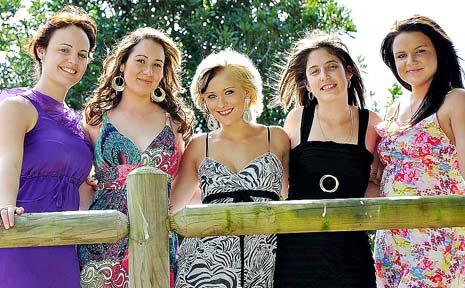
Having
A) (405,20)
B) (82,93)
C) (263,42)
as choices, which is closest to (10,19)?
(82,93)

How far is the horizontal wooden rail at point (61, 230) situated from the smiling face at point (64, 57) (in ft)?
3.01

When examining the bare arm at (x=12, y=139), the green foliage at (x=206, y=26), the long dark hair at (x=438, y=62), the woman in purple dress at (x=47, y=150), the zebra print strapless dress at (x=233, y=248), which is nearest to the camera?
the bare arm at (x=12, y=139)

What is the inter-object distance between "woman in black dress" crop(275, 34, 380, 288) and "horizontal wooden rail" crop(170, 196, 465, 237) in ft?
1.65

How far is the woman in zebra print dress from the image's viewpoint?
12.5 ft

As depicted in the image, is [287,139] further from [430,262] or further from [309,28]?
[309,28]

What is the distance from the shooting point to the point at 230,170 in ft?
12.8

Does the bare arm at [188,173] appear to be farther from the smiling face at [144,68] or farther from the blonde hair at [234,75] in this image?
the smiling face at [144,68]

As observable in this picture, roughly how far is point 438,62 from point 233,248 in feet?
4.31

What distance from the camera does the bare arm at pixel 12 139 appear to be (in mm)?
3484

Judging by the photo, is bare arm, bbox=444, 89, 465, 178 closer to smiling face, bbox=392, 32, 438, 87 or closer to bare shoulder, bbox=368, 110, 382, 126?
smiling face, bbox=392, 32, 438, 87

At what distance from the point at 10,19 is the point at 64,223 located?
551 centimetres

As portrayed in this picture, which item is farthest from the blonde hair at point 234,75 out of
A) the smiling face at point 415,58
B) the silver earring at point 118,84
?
the smiling face at point 415,58

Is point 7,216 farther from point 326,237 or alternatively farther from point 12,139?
point 326,237

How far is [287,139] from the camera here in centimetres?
410
